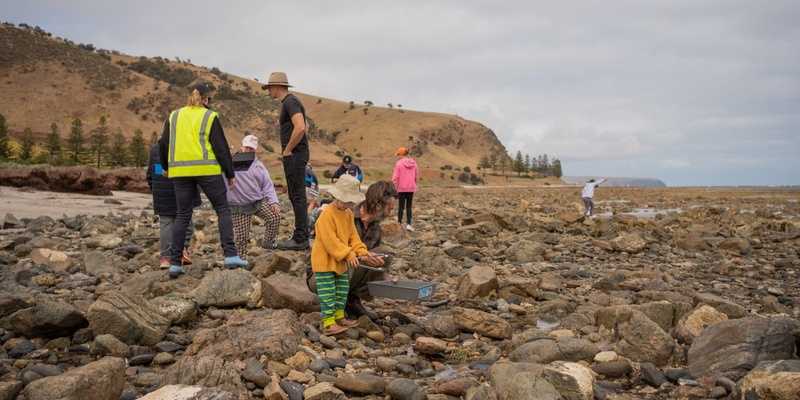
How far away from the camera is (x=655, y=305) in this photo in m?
5.15

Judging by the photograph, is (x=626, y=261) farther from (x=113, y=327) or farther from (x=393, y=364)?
(x=113, y=327)

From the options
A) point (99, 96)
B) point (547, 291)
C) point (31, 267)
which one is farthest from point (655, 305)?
point (99, 96)

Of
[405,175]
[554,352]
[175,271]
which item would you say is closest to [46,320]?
[175,271]

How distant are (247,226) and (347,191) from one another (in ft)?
10.6

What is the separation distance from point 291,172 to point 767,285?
733cm

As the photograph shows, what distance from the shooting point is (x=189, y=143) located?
5.80 meters

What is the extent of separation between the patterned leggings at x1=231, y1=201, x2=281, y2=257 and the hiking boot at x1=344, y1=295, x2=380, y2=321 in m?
2.52

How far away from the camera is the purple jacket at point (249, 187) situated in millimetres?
7188

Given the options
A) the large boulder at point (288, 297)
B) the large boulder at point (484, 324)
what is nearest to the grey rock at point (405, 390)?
the large boulder at point (484, 324)

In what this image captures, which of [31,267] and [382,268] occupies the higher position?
[382,268]

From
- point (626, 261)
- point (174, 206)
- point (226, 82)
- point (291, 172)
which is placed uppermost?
point (226, 82)

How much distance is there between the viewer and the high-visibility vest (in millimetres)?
5801

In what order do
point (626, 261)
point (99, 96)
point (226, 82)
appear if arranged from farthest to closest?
point (226, 82), point (99, 96), point (626, 261)

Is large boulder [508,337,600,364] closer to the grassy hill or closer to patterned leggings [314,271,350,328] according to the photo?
patterned leggings [314,271,350,328]
